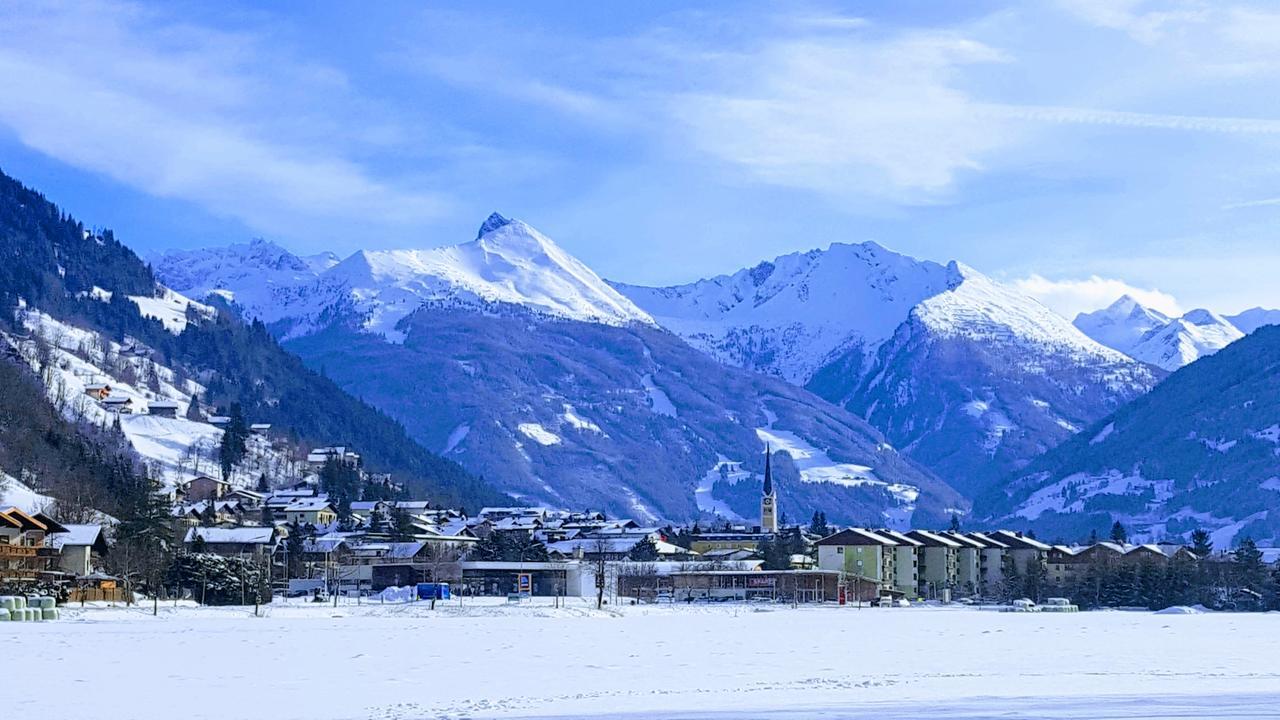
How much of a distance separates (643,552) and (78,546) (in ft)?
308

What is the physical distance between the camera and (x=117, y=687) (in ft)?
151

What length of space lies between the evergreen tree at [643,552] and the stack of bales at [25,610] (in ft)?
352

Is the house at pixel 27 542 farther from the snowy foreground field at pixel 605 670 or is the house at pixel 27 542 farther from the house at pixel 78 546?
the snowy foreground field at pixel 605 670

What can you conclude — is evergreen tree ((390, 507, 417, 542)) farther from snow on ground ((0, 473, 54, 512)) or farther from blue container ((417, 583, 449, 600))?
snow on ground ((0, 473, 54, 512))

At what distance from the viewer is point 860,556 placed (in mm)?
186875

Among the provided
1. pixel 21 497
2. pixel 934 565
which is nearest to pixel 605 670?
pixel 21 497

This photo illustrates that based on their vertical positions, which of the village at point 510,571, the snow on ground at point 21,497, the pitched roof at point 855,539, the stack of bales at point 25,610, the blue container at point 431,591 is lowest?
the stack of bales at point 25,610

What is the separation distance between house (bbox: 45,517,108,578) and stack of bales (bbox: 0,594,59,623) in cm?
2170

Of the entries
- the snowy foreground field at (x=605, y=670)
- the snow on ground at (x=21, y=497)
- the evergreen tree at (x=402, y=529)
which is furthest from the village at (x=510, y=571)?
the snowy foreground field at (x=605, y=670)

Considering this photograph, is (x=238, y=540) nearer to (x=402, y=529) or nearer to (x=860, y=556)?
(x=402, y=529)

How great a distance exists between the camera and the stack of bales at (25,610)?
80812 millimetres

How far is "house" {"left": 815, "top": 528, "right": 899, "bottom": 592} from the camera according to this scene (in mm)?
185625

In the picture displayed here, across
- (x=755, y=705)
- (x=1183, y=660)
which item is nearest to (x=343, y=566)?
(x=1183, y=660)

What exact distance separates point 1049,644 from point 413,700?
3926 cm
